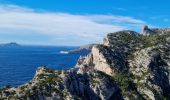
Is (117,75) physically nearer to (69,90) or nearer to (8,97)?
(69,90)

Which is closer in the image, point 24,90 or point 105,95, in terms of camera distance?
point 24,90

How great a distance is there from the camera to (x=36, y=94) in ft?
499

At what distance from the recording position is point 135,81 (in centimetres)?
18975

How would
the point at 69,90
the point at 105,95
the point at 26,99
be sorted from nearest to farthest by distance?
the point at 26,99 → the point at 69,90 → the point at 105,95

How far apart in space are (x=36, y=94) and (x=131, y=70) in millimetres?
65192

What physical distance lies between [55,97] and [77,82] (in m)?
17.9

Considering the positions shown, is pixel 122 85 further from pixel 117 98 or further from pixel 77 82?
pixel 77 82

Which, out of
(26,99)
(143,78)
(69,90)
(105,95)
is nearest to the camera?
(26,99)

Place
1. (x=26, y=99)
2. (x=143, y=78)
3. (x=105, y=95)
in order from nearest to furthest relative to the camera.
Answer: (x=26, y=99), (x=105, y=95), (x=143, y=78)

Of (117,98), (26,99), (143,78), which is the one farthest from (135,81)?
(26,99)

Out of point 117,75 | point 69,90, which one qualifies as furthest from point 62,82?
point 117,75

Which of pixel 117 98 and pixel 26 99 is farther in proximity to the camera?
pixel 117 98

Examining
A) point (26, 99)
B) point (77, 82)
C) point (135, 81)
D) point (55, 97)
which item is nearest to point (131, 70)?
point (135, 81)

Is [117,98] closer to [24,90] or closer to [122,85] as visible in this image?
[122,85]
